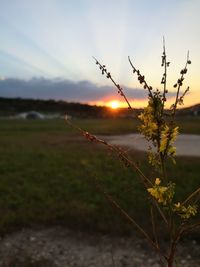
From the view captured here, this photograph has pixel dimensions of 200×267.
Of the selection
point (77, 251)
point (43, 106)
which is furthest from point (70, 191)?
point (43, 106)

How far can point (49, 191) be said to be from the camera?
16219 millimetres

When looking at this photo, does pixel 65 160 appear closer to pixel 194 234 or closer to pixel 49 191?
pixel 49 191

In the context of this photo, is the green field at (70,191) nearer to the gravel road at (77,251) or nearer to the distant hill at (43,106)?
the gravel road at (77,251)

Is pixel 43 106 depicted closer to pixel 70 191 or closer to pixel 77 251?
pixel 70 191

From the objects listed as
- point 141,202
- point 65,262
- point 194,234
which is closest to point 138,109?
point 65,262

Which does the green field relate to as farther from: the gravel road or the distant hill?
the distant hill

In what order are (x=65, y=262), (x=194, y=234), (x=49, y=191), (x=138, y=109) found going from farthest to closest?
(x=49, y=191), (x=194, y=234), (x=65, y=262), (x=138, y=109)

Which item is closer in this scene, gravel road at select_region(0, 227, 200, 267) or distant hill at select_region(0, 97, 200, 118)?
gravel road at select_region(0, 227, 200, 267)

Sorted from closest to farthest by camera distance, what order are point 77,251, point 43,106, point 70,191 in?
1. point 77,251
2. point 70,191
3. point 43,106

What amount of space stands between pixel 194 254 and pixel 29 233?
4.25 m

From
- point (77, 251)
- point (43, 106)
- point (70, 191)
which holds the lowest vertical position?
point (43, 106)

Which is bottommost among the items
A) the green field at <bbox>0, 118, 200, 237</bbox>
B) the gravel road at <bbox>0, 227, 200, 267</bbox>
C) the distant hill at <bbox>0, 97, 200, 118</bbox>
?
the distant hill at <bbox>0, 97, 200, 118</bbox>

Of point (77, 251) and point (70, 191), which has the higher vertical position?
point (70, 191)

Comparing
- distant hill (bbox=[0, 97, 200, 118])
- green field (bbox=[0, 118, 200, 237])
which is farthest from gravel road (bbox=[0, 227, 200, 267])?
distant hill (bbox=[0, 97, 200, 118])
